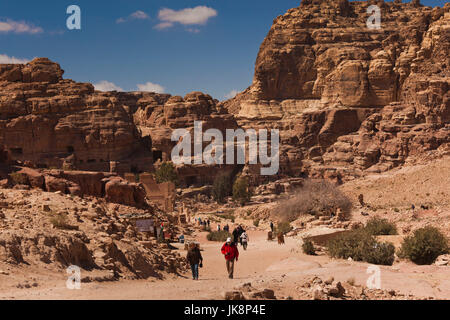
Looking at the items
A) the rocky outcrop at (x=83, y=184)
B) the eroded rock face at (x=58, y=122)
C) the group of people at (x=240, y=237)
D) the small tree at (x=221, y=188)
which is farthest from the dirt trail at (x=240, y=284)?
the eroded rock face at (x=58, y=122)

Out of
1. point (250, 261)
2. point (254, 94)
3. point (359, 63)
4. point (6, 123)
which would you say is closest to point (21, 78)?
point (6, 123)

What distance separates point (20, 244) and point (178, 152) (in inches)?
1914

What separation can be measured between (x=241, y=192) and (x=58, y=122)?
66.3ft

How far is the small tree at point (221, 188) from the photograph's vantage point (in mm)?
55500

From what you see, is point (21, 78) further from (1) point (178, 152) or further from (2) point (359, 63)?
(2) point (359, 63)

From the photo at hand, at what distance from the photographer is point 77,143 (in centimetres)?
5788

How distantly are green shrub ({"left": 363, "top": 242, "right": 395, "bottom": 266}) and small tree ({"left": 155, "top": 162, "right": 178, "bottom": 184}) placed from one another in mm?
37343

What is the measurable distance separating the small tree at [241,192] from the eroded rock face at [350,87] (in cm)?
634

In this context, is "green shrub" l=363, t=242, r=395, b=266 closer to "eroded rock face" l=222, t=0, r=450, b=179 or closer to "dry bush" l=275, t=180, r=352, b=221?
"dry bush" l=275, t=180, r=352, b=221

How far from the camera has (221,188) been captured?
5578 cm

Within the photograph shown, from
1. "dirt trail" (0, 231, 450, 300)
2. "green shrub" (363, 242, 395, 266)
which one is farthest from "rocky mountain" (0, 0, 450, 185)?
"dirt trail" (0, 231, 450, 300)

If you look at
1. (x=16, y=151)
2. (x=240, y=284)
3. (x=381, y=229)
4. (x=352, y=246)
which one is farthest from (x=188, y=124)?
(x=240, y=284)

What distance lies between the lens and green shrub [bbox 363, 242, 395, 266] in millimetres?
17344

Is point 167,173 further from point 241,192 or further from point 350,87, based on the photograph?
point 350,87
